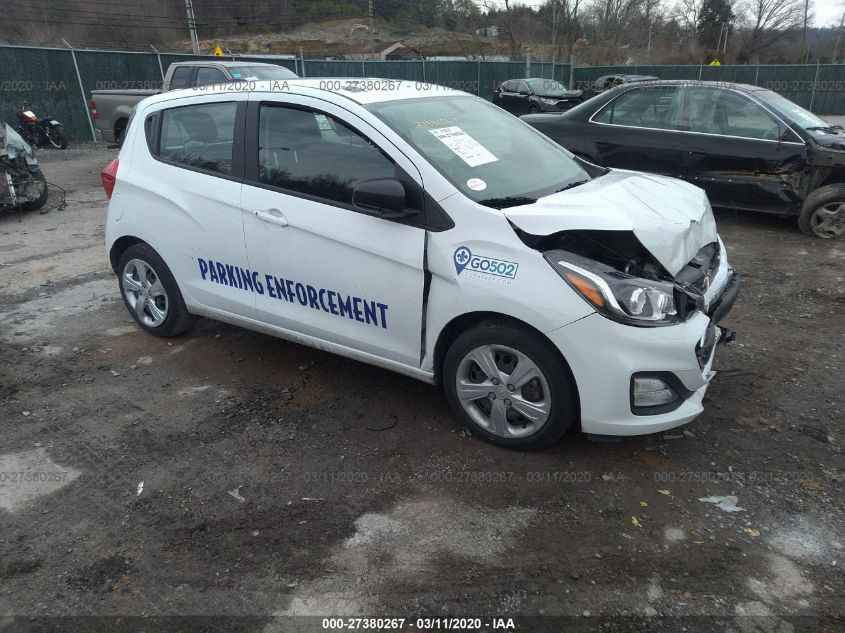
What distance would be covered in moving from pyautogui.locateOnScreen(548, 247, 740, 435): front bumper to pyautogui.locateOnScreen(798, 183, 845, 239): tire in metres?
5.11

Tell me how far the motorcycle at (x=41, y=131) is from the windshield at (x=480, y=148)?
1445cm

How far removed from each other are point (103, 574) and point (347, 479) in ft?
3.74

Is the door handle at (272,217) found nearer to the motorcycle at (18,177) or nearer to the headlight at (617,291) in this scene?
the headlight at (617,291)

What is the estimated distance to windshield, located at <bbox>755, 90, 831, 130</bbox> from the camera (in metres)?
7.16

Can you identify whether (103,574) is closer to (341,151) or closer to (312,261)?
(312,261)

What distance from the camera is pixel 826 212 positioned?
7.04m

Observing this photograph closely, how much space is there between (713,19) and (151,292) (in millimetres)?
67163

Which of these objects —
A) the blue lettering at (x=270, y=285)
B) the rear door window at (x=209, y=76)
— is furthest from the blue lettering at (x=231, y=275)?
the rear door window at (x=209, y=76)

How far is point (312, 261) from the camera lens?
3611 mm

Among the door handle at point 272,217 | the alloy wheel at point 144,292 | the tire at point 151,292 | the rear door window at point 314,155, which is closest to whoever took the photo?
the rear door window at point 314,155

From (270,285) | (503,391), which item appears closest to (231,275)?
(270,285)

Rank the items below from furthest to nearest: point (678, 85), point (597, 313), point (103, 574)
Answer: point (678, 85)
point (597, 313)
point (103, 574)

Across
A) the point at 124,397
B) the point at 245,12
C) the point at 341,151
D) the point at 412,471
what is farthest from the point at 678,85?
the point at 245,12

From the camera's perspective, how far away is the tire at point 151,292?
14.8 ft
